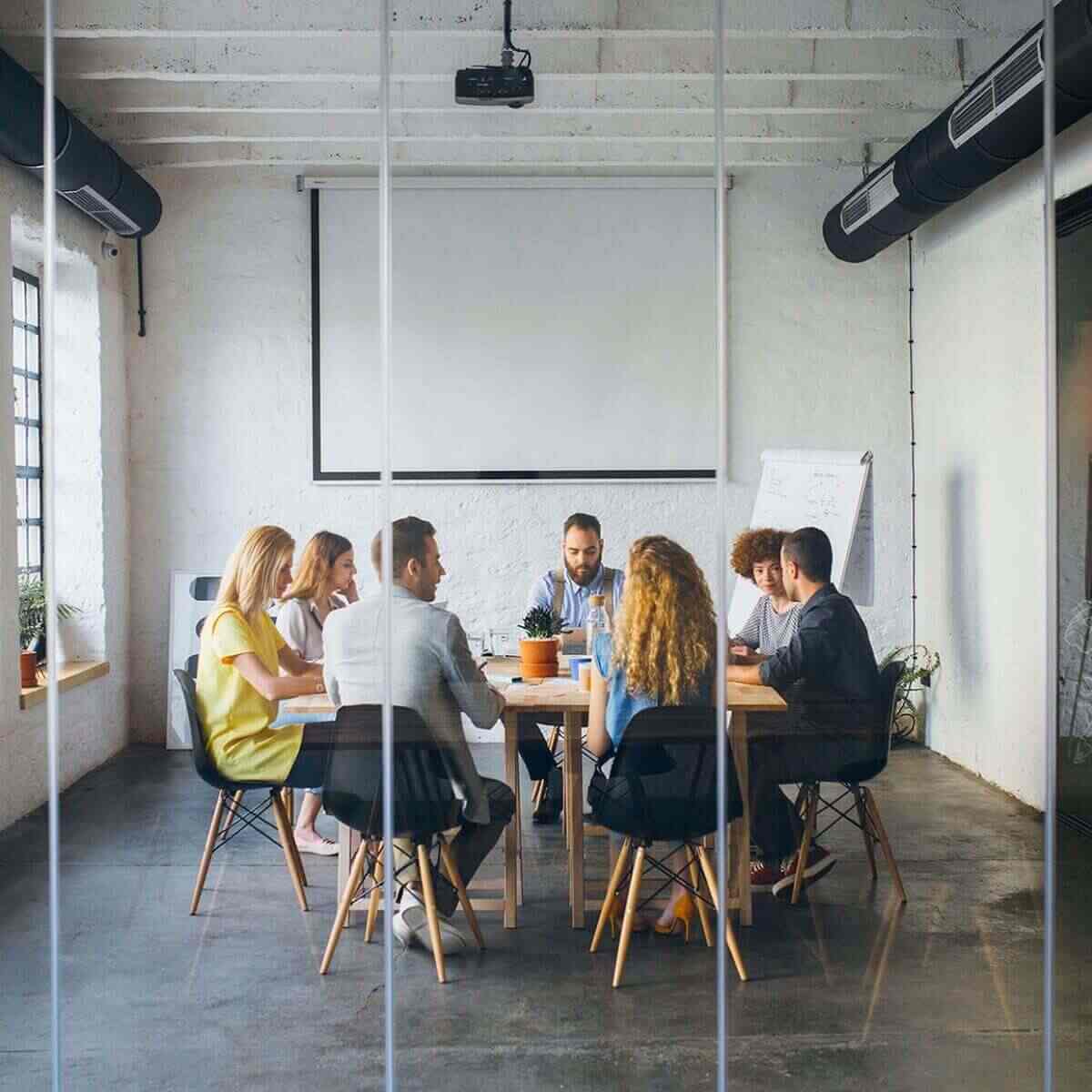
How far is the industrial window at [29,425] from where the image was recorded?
3211mm

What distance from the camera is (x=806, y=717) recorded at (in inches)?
124

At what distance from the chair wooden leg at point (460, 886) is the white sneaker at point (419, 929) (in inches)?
1.4

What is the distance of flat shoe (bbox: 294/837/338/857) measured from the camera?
3150 millimetres

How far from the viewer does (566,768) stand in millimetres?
3125

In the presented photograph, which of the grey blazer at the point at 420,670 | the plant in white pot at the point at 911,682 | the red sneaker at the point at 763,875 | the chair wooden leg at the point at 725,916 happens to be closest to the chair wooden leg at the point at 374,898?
the grey blazer at the point at 420,670

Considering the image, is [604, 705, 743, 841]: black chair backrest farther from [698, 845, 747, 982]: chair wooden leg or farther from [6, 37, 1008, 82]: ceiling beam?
[6, 37, 1008, 82]: ceiling beam

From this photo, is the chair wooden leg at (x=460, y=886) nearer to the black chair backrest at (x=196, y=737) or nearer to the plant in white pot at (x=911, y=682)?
the black chair backrest at (x=196, y=737)

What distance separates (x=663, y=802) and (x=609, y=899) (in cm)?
27

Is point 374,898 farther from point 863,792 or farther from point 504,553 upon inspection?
point 863,792

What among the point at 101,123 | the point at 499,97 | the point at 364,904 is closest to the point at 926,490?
the point at 499,97

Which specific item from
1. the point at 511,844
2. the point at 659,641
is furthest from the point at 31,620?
the point at 659,641

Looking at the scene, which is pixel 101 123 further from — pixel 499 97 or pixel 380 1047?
pixel 380 1047

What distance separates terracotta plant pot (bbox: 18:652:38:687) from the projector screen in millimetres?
873

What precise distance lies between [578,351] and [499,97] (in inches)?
27.2
